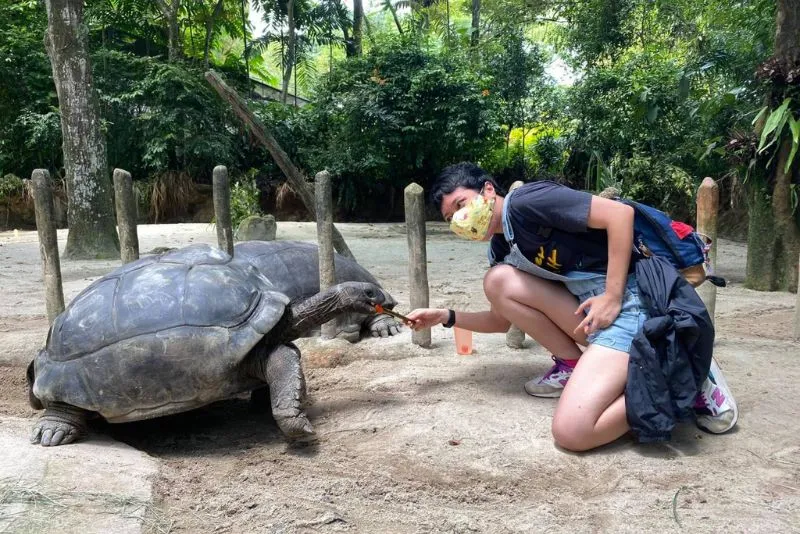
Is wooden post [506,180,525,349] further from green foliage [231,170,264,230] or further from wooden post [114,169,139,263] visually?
green foliage [231,170,264,230]

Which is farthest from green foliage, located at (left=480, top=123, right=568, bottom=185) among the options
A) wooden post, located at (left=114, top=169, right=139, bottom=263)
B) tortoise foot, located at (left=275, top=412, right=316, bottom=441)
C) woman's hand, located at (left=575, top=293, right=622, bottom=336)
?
tortoise foot, located at (left=275, top=412, right=316, bottom=441)

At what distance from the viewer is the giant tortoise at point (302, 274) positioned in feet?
Result: 14.3

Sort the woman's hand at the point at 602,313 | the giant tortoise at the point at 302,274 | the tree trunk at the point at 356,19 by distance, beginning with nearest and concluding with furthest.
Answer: the woman's hand at the point at 602,313, the giant tortoise at the point at 302,274, the tree trunk at the point at 356,19

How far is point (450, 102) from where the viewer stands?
43.3 feet

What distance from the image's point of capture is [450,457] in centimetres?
254

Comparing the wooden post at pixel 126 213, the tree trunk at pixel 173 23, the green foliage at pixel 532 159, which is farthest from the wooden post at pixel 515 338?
the tree trunk at pixel 173 23

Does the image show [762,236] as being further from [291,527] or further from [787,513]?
[291,527]

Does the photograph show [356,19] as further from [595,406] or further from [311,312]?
[595,406]

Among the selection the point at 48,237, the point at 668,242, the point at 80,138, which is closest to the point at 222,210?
the point at 48,237

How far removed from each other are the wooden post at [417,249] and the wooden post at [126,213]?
176cm

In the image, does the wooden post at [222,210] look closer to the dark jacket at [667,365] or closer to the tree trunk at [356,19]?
the dark jacket at [667,365]

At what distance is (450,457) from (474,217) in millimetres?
1007

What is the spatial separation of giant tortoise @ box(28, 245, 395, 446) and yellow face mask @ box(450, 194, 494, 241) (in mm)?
907

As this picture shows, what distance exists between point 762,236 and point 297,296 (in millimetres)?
4617
